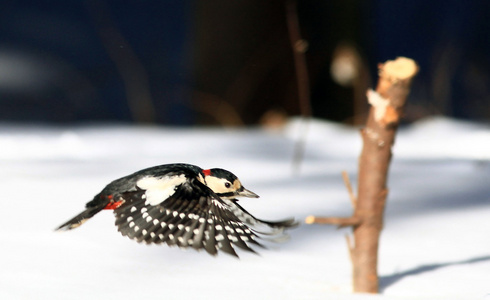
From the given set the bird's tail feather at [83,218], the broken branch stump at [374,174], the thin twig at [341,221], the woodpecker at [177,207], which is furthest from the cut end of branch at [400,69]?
the bird's tail feather at [83,218]

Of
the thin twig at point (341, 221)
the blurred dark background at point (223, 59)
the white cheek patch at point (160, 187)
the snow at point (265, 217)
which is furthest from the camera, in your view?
the blurred dark background at point (223, 59)

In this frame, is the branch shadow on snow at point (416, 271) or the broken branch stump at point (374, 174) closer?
the broken branch stump at point (374, 174)

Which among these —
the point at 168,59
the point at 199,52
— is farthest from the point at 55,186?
the point at 168,59

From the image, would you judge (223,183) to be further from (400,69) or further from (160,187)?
(400,69)

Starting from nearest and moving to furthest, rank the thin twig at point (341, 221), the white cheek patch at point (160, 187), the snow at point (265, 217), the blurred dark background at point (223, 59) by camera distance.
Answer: the white cheek patch at point (160, 187)
the thin twig at point (341, 221)
the snow at point (265, 217)
the blurred dark background at point (223, 59)

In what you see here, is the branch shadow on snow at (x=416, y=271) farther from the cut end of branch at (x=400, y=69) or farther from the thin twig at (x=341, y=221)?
the cut end of branch at (x=400, y=69)

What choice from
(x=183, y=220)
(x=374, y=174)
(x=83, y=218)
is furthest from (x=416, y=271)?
(x=83, y=218)

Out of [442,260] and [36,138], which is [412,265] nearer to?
[442,260]
